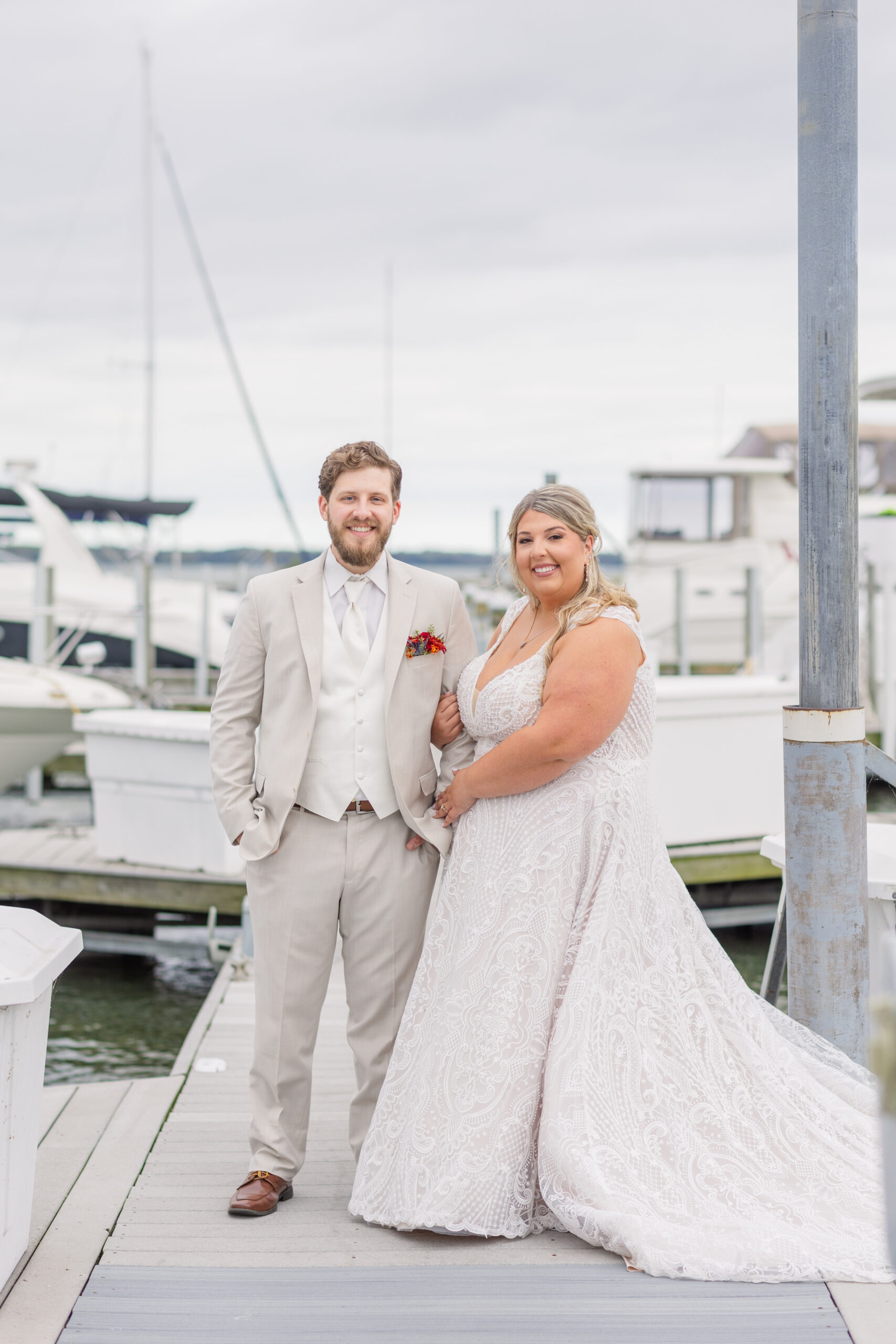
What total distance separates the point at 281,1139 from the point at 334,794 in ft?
2.75

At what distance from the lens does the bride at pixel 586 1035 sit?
261cm

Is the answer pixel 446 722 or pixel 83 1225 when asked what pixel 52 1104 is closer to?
pixel 83 1225

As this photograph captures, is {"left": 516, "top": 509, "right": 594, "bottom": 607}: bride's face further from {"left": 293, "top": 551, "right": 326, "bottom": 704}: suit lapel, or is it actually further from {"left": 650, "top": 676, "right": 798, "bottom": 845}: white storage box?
{"left": 650, "top": 676, "right": 798, "bottom": 845}: white storage box

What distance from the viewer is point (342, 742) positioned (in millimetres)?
2971

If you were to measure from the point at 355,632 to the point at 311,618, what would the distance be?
12 cm

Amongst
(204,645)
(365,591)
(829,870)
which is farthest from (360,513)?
(204,645)

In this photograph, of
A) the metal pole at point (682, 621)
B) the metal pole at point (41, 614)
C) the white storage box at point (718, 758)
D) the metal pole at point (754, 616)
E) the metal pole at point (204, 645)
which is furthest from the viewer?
the metal pole at point (204, 645)

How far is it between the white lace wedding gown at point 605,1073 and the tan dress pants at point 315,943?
115 millimetres

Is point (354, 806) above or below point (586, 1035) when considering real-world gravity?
above

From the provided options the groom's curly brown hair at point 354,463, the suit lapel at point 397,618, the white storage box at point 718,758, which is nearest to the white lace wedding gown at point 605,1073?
the suit lapel at point 397,618

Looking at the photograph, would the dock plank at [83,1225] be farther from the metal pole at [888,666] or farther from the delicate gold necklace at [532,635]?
the metal pole at [888,666]

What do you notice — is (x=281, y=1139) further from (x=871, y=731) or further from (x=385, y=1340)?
(x=871, y=731)

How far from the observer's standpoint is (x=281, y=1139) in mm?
2975

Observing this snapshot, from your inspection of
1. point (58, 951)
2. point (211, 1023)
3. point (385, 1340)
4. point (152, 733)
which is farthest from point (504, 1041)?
point (152, 733)
